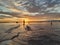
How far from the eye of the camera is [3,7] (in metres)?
1.61

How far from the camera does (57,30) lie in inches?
62.8

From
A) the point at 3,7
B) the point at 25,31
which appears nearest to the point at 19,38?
the point at 25,31

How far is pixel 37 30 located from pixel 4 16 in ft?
1.25

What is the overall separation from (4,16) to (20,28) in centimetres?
21

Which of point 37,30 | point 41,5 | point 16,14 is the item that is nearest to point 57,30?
point 37,30

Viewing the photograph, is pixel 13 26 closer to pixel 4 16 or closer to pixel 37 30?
pixel 4 16

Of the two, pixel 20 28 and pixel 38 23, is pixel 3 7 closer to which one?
pixel 20 28

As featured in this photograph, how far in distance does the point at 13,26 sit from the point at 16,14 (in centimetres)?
13

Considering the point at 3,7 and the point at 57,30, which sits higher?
the point at 3,7

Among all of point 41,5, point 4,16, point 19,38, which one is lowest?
point 19,38

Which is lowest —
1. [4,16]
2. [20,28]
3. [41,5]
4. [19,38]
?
[19,38]

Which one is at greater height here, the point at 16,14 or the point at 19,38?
the point at 16,14

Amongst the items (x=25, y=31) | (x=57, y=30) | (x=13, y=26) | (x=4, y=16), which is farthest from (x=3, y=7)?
(x=57, y=30)

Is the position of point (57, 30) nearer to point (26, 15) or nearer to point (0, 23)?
point (26, 15)
